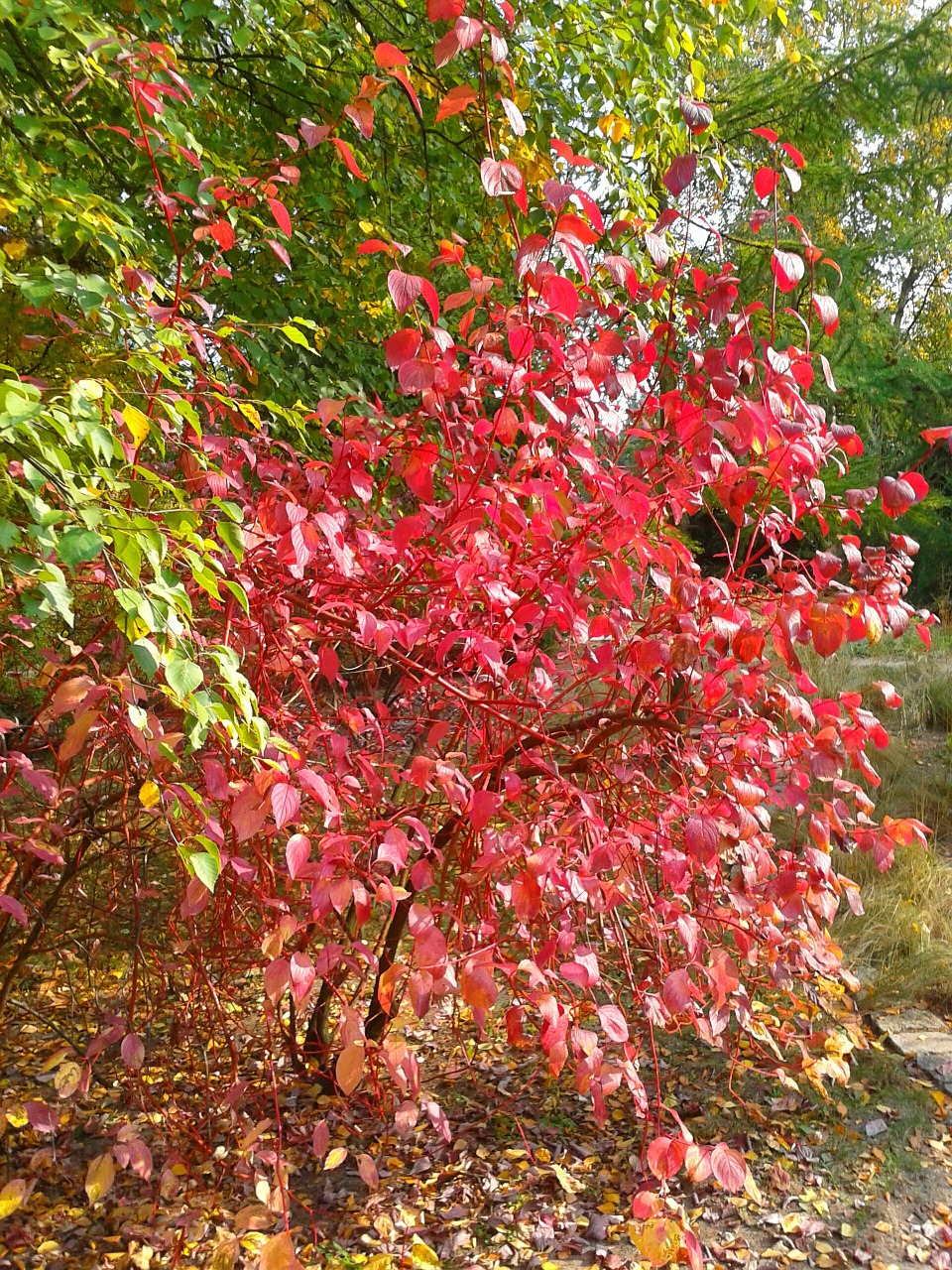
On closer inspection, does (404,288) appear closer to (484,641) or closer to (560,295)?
(560,295)

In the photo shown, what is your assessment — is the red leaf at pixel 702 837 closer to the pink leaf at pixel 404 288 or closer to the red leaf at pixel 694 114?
the pink leaf at pixel 404 288

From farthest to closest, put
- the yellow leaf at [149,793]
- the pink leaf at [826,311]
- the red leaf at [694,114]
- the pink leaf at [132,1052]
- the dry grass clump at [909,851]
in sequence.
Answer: the dry grass clump at [909,851]
the pink leaf at [132,1052]
the pink leaf at [826,311]
the red leaf at [694,114]
the yellow leaf at [149,793]

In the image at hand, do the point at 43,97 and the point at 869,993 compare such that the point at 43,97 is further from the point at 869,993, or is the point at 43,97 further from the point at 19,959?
the point at 869,993

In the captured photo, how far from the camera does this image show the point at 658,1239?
4.64 ft

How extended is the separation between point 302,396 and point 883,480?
8.46 ft

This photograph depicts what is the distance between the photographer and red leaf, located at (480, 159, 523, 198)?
122 centimetres

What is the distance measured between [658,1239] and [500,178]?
1.54 m

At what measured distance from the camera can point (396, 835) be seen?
1339 mm

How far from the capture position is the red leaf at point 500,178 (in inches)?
48.1

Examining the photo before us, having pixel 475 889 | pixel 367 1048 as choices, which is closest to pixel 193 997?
pixel 367 1048

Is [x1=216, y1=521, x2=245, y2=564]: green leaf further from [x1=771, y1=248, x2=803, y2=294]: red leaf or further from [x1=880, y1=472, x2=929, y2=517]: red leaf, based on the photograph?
[x1=880, y1=472, x2=929, y2=517]: red leaf

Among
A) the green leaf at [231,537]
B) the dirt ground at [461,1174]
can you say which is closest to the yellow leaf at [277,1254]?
the dirt ground at [461,1174]

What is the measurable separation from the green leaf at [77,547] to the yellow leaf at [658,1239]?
4.21 ft

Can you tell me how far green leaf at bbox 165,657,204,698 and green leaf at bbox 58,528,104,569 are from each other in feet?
0.47
